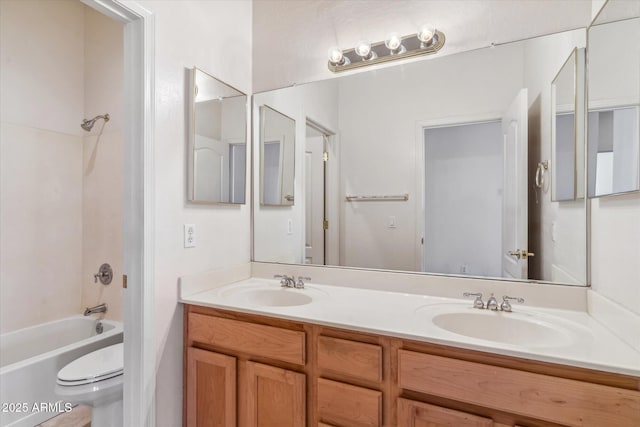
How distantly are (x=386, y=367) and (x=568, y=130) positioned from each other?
1.23 meters

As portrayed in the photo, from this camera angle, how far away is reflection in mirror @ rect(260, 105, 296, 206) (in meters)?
1.95

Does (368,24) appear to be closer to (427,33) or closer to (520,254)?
(427,33)

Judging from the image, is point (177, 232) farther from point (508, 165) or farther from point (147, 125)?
point (508, 165)

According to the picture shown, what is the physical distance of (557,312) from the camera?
50.4 inches

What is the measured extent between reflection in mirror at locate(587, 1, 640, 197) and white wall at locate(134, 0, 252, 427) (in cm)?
170

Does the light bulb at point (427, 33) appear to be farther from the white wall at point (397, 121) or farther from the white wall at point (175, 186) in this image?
the white wall at point (175, 186)

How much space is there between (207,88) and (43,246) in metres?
1.91

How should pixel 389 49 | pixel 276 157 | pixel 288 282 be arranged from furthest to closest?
pixel 276 157 → pixel 288 282 → pixel 389 49

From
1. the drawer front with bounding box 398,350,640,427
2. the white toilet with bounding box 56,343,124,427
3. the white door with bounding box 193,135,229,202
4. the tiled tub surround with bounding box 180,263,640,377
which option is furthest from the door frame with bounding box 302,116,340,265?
the white toilet with bounding box 56,343,124,427

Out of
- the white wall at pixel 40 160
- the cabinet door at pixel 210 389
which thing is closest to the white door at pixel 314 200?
the cabinet door at pixel 210 389

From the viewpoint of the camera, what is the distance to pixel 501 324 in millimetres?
1261

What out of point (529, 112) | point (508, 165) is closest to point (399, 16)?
point (529, 112)

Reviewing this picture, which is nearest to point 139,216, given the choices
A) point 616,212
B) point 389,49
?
point 389,49

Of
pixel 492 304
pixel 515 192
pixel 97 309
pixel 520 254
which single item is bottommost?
pixel 97 309
